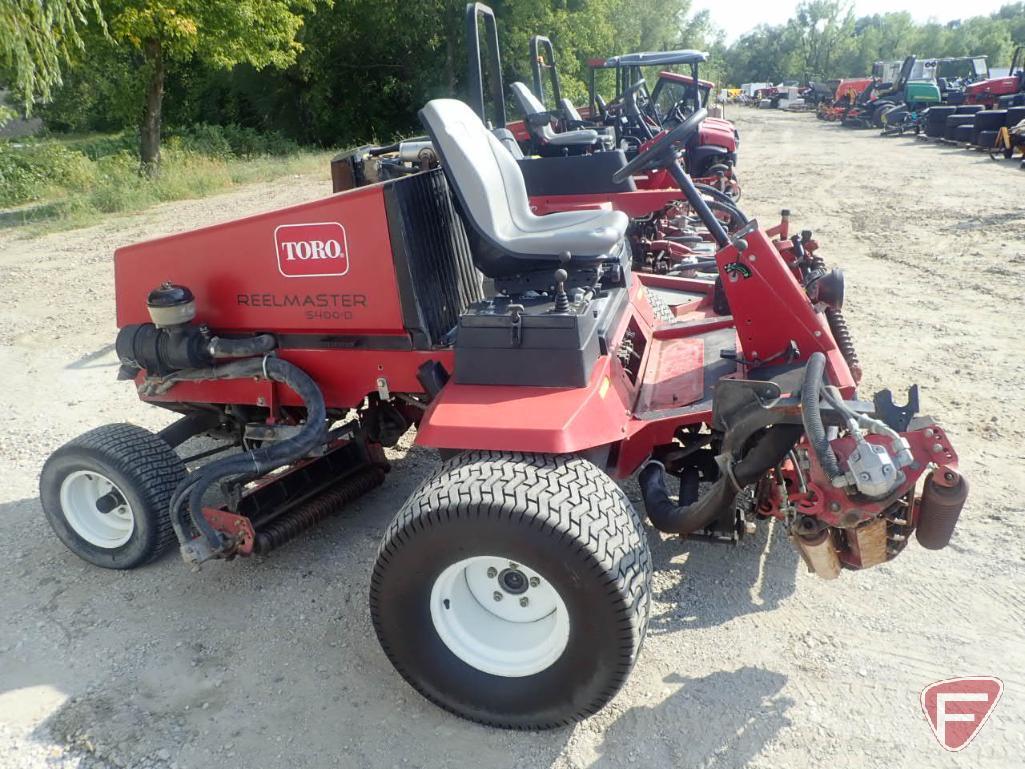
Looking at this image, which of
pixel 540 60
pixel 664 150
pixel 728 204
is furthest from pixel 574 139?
pixel 664 150

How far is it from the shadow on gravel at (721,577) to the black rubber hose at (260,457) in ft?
4.36

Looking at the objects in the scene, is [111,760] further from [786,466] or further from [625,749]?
[786,466]

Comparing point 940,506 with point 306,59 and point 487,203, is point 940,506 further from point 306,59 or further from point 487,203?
point 306,59

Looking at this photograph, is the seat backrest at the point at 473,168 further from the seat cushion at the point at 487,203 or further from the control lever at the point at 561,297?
the control lever at the point at 561,297

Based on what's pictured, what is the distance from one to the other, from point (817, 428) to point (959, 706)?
3.06ft

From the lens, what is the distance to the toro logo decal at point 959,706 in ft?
6.73

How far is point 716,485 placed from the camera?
2311 mm

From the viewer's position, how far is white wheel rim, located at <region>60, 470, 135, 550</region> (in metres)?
2.99

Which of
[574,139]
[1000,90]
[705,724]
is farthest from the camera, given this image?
A: [1000,90]

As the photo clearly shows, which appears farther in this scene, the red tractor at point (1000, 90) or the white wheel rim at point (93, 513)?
the red tractor at point (1000, 90)

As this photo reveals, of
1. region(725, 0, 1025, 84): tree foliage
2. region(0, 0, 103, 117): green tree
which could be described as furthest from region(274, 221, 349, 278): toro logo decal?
region(725, 0, 1025, 84): tree foliage

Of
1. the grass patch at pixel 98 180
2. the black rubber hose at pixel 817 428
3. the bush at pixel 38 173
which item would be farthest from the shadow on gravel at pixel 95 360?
the bush at pixel 38 173

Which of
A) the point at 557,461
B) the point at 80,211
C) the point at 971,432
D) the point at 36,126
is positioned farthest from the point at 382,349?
the point at 36,126

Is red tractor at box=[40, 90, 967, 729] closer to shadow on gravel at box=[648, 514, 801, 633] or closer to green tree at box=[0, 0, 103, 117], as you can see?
shadow on gravel at box=[648, 514, 801, 633]
